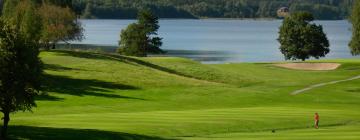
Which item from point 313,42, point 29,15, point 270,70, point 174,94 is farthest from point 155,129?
point 313,42

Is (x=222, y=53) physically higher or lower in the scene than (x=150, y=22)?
lower

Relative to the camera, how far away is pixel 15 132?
100 ft

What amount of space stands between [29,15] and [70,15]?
18.0 meters

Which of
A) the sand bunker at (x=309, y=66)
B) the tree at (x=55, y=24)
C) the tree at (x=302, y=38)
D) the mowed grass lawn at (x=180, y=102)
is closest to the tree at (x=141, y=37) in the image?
the tree at (x=302, y=38)

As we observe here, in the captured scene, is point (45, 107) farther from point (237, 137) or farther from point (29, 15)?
point (29, 15)

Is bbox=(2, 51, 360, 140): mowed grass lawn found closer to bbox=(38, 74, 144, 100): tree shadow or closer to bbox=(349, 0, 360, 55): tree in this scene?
bbox=(38, 74, 144, 100): tree shadow

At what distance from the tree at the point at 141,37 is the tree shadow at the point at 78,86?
5258 cm

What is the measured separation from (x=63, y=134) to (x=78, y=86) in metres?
26.5

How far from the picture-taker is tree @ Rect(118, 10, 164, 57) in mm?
113188

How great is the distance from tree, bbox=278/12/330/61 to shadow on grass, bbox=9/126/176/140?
251ft

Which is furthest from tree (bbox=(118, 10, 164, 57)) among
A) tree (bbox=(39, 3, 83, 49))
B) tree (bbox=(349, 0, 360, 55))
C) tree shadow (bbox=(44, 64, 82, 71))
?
tree shadow (bbox=(44, 64, 82, 71))

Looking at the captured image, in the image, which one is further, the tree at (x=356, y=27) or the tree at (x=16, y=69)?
the tree at (x=356, y=27)

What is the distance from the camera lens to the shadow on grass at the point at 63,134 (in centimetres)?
2966

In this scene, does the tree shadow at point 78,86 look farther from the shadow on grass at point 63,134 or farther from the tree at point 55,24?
the tree at point 55,24
